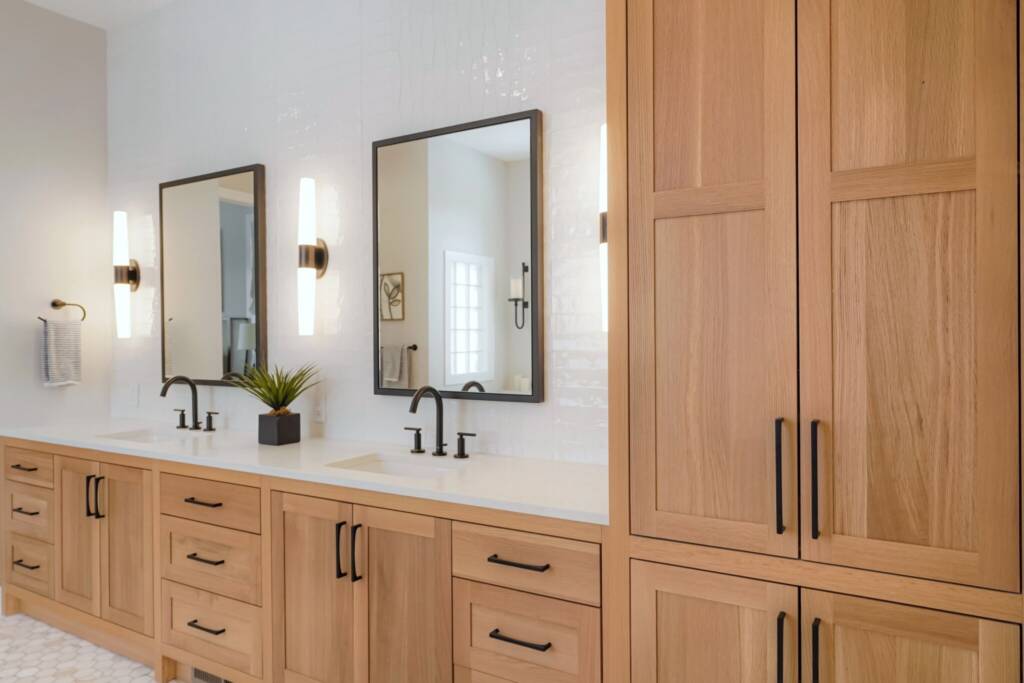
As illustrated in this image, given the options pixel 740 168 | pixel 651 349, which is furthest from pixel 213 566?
pixel 740 168

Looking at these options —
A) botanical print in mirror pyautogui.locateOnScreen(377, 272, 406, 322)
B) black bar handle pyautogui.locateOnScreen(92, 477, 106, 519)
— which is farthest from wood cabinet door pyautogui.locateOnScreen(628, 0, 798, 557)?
black bar handle pyautogui.locateOnScreen(92, 477, 106, 519)

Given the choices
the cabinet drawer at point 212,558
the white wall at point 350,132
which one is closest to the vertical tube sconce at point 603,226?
the white wall at point 350,132

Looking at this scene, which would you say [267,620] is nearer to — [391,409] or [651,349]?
[391,409]

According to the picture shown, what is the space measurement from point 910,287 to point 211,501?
227 centimetres

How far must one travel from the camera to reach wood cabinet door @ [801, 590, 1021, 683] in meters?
1.26

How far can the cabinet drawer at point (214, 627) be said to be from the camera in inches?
90.9

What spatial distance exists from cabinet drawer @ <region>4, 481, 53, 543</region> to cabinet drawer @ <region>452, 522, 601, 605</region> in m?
2.23

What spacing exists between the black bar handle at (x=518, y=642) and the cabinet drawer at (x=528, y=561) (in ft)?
0.44

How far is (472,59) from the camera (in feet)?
8.25

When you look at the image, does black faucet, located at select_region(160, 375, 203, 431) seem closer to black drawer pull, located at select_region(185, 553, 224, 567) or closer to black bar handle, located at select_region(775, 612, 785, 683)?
black drawer pull, located at select_region(185, 553, 224, 567)

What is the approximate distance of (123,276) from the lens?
359 centimetres

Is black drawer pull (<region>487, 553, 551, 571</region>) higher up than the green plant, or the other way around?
the green plant

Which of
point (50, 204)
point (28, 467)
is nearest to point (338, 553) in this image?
point (28, 467)

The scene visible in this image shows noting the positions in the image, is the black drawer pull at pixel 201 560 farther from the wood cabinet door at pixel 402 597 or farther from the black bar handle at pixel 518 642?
the black bar handle at pixel 518 642
